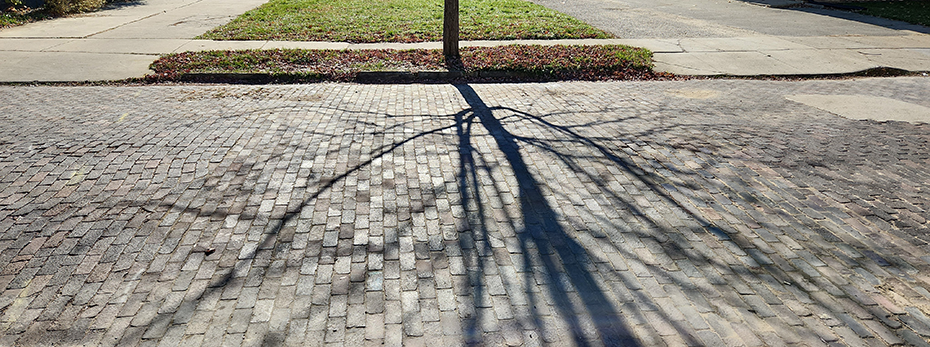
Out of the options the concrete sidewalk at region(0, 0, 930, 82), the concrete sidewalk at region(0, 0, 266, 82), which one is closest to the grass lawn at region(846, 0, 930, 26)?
the concrete sidewalk at region(0, 0, 930, 82)

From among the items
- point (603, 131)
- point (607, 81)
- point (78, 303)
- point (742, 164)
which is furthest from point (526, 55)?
point (78, 303)

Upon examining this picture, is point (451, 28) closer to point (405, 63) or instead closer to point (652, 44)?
point (405, 63)

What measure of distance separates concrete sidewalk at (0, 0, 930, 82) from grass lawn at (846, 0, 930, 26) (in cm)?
130

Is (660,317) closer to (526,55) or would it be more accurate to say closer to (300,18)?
(526,55)

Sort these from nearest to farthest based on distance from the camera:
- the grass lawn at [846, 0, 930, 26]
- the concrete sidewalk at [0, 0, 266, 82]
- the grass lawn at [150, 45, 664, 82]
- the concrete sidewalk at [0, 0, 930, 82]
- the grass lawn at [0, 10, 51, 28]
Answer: the concrete sidewalk at [0, 0, 266, 82], the grass lawn at [150, 45, 664, 82], the concrete sidewalk at [0, 0, 930, 82], the grass lawn at [0, 10, 51, 28], the grass lawn at [846, 0, 930, 26]

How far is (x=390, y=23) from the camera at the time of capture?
14469 millimetres

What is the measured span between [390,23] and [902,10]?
18171mm

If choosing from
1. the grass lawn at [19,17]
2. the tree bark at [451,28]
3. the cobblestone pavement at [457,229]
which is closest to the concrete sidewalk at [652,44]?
the grass lawn at [19,17]

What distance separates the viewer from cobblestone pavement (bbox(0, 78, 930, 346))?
3131 mm

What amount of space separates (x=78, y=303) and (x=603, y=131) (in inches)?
216

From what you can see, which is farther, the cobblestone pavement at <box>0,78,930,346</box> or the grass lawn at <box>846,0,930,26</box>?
the grass lawn at <box>846,0,930,26</box>

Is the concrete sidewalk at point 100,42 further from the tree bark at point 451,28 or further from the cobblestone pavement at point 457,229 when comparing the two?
the tree bark at point 451,28

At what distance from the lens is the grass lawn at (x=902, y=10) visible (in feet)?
54.1

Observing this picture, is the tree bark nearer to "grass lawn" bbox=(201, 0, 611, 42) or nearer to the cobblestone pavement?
"grass lawn" bbox=(201, 0, 611, 42)
